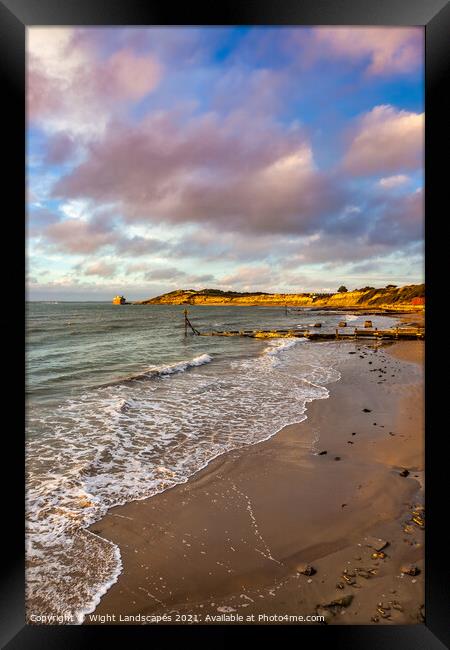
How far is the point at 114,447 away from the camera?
4.59 metres

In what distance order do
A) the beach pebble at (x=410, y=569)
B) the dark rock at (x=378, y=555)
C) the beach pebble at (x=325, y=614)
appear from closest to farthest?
the beach pebble at (x=325, y=614)
the beach pebble at (x=410, y=569)
the dark rock at (x=378, y=555)

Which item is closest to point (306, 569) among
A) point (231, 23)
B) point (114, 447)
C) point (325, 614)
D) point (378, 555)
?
point (325, 614)

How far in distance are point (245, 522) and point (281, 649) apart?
115 cm

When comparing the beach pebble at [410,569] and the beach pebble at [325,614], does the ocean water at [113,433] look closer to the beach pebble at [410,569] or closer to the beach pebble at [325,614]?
the beach pebble at [325,614]

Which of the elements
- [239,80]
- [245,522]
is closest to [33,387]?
[245,522]

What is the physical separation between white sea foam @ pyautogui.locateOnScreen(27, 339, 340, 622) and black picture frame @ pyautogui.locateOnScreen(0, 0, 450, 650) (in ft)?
1.62

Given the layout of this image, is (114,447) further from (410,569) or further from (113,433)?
(410,569)

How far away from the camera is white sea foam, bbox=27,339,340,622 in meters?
2.39

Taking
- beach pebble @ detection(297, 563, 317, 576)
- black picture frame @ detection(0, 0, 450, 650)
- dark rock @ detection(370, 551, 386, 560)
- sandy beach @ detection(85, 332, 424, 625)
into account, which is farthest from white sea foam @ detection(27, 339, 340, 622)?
dark rock @ detection(370, 551, 386, 560)

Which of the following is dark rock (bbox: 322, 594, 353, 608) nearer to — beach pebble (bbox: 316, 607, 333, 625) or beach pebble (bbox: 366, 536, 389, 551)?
beach pebble (bbox: 316, 607, 333, 625)

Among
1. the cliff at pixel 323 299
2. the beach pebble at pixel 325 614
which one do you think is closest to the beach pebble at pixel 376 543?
the beach pebble at pixel 325 614

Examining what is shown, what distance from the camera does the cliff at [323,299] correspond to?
4964 centimetres

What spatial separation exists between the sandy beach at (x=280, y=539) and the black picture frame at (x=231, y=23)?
28cm
